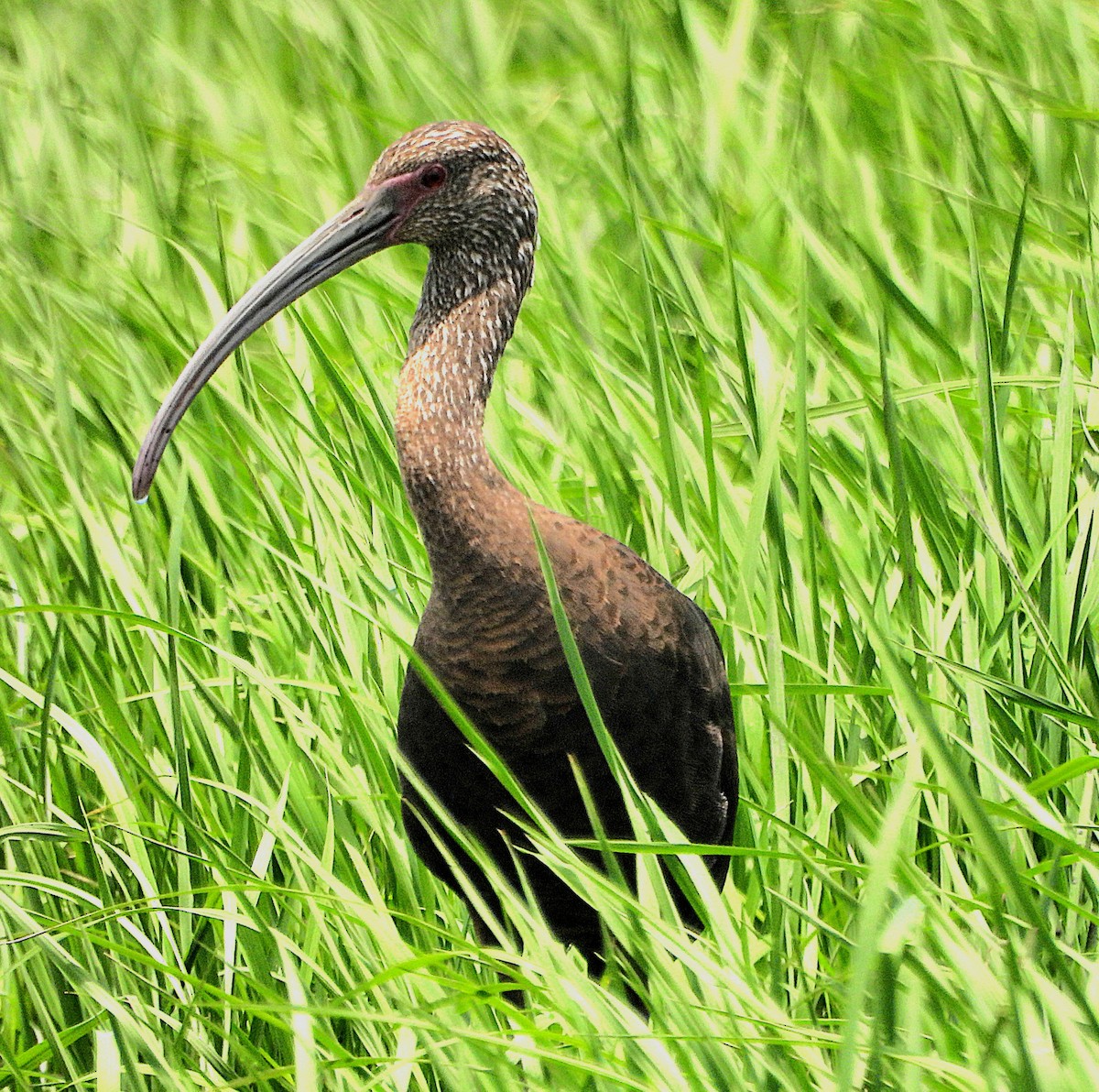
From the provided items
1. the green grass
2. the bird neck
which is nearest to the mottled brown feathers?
the bird neck

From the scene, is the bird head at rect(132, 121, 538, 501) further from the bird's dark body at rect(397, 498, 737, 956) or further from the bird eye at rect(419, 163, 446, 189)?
the bird's dark body at rect(397, 498, 737, 956)

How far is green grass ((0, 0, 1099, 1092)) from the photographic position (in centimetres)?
183

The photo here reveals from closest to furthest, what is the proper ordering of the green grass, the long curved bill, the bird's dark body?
the green grass, the bird's dark body, the long curved bill

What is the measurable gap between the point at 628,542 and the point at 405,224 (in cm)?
79

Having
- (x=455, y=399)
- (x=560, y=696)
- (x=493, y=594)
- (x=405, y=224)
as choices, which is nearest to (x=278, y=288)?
(x=405, y=224)

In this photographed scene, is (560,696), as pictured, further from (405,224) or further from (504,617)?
(405,224)

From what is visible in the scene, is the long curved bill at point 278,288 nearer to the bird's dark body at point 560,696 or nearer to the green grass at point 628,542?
the green grass at point 628,542

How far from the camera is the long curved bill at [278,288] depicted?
2453mm

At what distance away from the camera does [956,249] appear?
12.4ft

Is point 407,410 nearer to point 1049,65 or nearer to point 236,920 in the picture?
point 236,920

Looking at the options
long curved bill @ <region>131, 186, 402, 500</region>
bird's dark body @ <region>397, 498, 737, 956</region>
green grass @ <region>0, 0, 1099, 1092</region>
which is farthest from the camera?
long curved bill @ <region>131, 186, 402, 500</region>

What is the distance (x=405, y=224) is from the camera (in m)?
2.53

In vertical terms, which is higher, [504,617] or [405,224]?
[405,224]

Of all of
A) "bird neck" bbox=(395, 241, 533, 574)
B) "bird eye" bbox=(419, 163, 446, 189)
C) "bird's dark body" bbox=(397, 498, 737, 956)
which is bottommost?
"bird's dark body" bbox=(397, 498, 737, 956)
